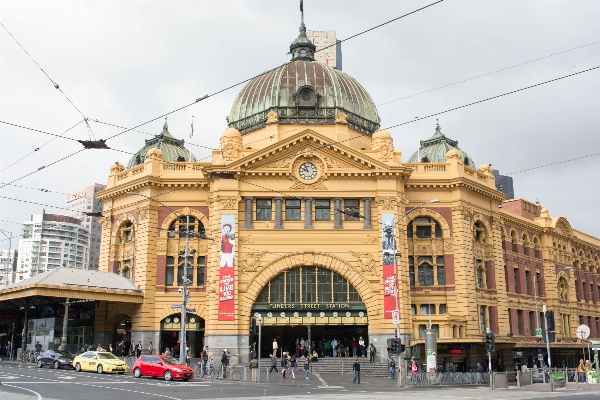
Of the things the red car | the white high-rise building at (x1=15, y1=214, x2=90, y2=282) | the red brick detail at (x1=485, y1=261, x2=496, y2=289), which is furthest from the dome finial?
the white high-rise building at (x1=15, y1=214, x2=90, y2=282)

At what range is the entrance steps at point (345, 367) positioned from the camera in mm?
A: 47281

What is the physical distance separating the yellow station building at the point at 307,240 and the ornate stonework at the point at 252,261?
83 millimetres

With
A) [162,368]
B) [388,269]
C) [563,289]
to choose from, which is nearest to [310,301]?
[388,269]

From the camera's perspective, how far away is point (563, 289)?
2960 inches

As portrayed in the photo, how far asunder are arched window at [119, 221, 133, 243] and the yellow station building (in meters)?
0.18

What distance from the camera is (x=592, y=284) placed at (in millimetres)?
83812

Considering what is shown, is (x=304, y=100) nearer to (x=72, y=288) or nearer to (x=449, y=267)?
(x=449, y=267)

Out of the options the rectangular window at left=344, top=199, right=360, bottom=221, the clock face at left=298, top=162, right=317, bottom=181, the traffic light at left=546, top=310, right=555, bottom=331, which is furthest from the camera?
the clock face at left=298, top=162, right=317, bottom=181

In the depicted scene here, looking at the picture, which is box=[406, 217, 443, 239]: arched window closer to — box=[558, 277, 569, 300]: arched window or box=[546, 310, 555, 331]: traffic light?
box=[546, 310, 555, 331]: traffic light

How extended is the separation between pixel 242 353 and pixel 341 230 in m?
12.3

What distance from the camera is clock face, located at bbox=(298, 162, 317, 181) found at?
178 ft

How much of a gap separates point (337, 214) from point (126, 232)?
19693mm

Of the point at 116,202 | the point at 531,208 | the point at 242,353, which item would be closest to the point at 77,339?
the point at 116,202

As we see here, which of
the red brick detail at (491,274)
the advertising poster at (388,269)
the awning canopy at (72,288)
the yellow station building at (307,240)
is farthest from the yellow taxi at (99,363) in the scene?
the red brick detail at (491,274)
